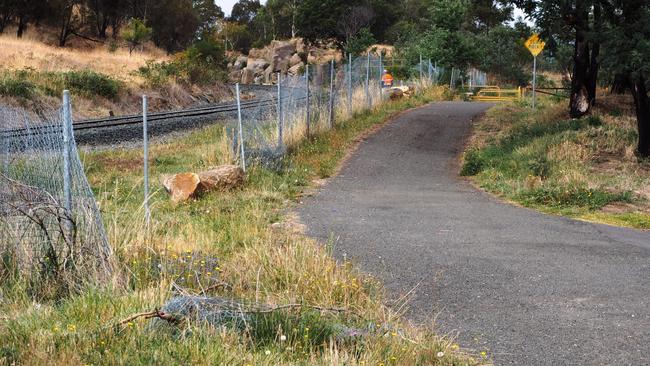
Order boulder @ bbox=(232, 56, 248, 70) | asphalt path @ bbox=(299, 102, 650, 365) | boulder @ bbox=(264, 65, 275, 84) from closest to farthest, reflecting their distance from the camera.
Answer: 1. asphalt path @ bbox=(299, 102, 650, 365)
2. boulder @ bbox=(264, 65, 275, 84)
3. boulder @ bbox=(232, 56, 248, 70)

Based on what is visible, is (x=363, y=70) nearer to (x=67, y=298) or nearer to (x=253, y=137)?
(x=253, y=137)

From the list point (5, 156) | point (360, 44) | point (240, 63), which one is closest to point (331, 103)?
point (5, 156)

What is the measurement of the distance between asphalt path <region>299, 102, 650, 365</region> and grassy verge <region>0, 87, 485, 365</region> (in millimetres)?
621

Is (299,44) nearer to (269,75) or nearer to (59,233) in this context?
(269,75)

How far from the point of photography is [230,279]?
6.79 meters

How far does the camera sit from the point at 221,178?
12648 millimetres

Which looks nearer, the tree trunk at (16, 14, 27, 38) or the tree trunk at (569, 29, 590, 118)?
the tree trunk at (569, 29, 590, 118)

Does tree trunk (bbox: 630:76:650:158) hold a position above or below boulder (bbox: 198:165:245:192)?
above

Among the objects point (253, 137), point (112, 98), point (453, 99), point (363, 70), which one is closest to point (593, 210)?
point (253, 137)

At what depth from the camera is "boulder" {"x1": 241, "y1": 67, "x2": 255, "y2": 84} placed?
75875 mm

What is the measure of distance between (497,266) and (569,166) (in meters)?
7.54

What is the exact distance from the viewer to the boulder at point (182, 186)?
11.9m

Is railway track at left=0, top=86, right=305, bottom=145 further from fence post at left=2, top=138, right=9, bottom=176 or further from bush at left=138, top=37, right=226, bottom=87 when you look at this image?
fence post at left=2, top=138, right=9, bottom=176

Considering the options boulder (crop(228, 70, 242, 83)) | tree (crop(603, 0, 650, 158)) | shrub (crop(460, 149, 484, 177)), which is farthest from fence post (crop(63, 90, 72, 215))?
boulder (crop(228, 70, 242, 83))
